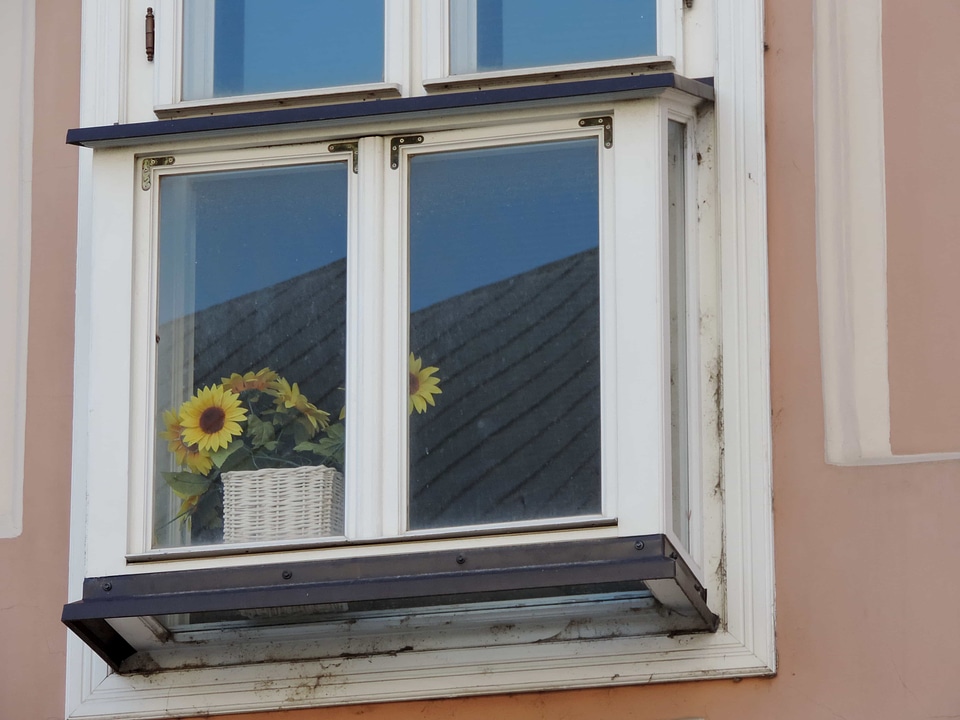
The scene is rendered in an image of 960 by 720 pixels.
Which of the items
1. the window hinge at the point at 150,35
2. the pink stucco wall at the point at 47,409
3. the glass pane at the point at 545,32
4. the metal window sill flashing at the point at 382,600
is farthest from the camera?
the window hinge at the point at 150,35

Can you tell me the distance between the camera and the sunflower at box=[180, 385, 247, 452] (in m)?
4.82

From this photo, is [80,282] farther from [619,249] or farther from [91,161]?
[619,249]

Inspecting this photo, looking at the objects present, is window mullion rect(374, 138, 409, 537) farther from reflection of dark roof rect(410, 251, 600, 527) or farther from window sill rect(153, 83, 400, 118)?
window sill rect(153, 83, 400, 118)

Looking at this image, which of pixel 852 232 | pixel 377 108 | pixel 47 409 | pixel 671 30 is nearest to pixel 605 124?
pixel 671 30

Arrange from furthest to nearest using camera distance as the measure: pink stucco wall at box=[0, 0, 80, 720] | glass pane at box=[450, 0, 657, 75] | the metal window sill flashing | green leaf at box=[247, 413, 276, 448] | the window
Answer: glass pane at box=[450, 0, 657, 75] < pink stucco wall at box=[0, 0, 80, 720] < green leaf at box=[247, 413, 276, 448] < the window < the metal window sill flashing

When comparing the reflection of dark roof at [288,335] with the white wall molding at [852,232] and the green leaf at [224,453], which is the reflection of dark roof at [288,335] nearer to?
the green leaf at [224,453]

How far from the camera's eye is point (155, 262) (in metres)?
4.93

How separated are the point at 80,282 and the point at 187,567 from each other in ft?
3.00

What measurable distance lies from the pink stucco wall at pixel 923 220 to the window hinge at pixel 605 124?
67 cm

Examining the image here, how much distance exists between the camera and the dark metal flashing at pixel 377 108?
470 centimetres

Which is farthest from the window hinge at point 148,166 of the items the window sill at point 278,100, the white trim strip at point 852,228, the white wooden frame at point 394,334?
the white trim strip at point 852,228

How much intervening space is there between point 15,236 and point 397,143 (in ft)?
3.60

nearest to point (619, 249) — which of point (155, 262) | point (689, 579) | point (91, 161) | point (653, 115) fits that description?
point (653, 115)

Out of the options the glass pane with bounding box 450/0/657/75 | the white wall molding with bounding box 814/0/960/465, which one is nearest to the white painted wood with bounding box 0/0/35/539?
the glass pane with bounding box 450/0/657/75
